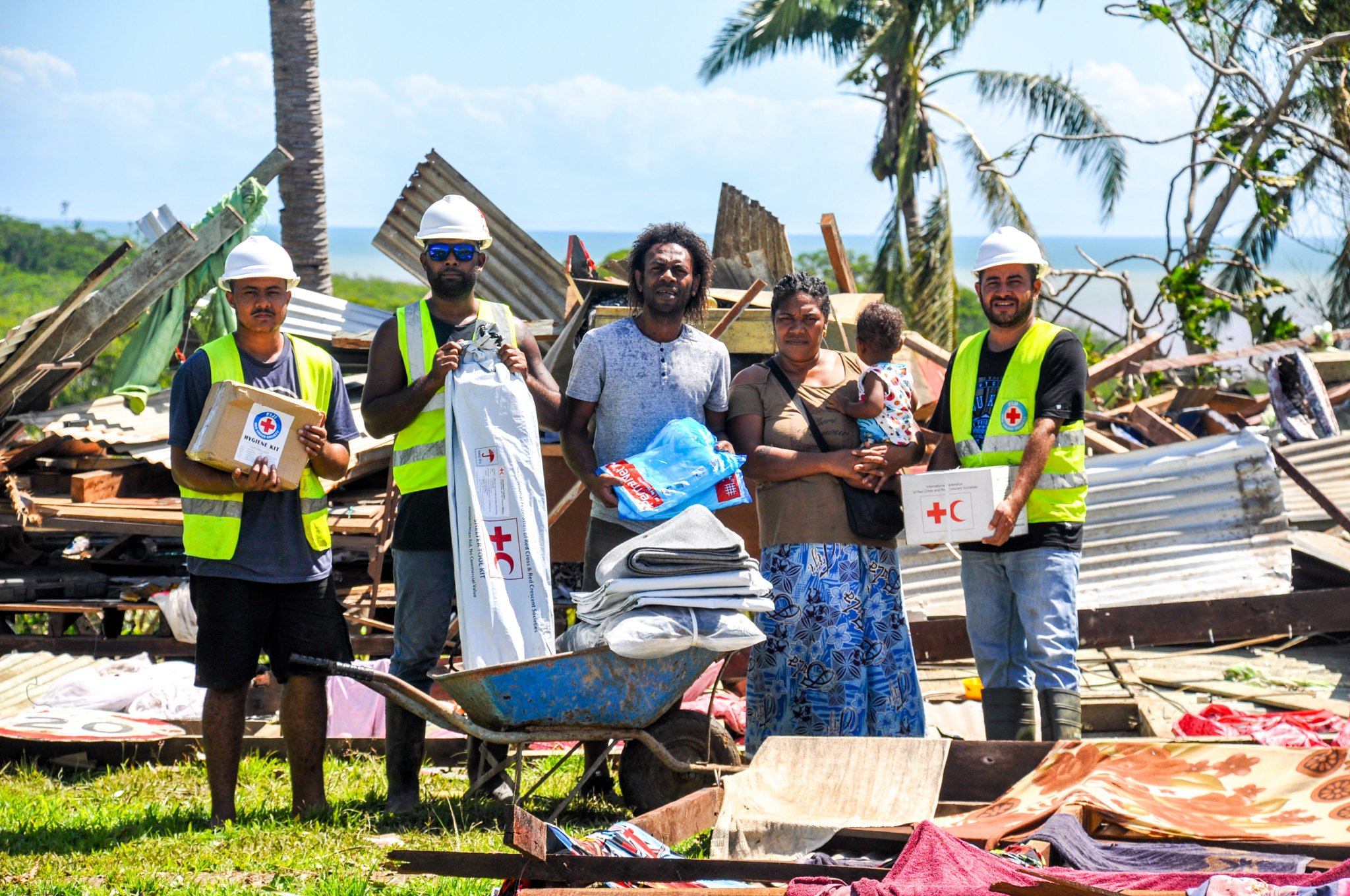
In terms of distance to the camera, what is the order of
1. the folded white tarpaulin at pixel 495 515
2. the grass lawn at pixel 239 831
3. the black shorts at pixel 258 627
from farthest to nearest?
the black shorts at pixel 258 627
the folded white tarpaulin at pixel 495 515
the grass lawn at pixel 239 831

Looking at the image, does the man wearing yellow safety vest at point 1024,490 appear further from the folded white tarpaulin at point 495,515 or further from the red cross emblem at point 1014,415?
the folded white tarpaulin at point 495,515

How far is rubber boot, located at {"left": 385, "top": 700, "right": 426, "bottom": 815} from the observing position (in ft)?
17.4

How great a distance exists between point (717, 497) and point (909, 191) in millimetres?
19489

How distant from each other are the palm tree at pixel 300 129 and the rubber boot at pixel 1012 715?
9.72 meters

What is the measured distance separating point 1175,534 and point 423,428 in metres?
5.45

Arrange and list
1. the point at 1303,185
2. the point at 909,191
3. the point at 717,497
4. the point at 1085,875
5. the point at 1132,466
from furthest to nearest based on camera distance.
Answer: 1. the point at 909,191
2. the point at 1303,185
3. the point at 1132,466
4. the point at 717,497
5. the point at 1085,875

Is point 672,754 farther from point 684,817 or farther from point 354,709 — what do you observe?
point 354,709

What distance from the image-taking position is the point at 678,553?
470 centimetres

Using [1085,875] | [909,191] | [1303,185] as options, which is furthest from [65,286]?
[1085,875]

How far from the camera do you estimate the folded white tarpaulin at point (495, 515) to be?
4992 mm

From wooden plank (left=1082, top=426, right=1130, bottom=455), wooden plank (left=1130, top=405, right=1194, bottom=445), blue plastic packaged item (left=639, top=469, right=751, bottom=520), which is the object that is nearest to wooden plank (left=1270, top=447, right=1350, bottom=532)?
wooden plank (left=1082, top=426, right=1130, bottom=455)

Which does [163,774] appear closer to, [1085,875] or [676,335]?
[676,335]

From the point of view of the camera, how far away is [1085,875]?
143 inches

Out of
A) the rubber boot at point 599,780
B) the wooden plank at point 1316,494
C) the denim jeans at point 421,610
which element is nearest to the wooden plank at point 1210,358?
the wooden plank at point 1316,494
